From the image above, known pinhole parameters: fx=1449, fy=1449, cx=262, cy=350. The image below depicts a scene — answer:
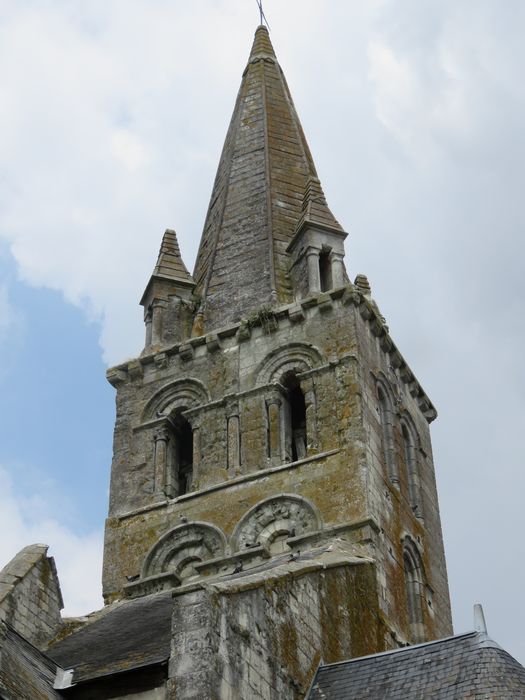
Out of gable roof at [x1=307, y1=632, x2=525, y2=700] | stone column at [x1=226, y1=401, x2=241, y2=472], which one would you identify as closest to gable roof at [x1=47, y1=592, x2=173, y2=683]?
gable roof at [x1=307, y1=632, x2=525, y2=700]

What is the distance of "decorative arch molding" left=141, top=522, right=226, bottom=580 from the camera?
23719 millimetres

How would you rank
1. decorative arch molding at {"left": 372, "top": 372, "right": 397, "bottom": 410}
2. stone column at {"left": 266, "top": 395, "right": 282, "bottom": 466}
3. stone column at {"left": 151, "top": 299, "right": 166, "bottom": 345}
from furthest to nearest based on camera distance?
stone column at {"left": 151, "top": 299, "right": 166, "bottom": 345}
decorative arch molding at {"left": 372, "top": 372, "right": 397, "bottom": 410}
stone column at {"left": 266, "top": 395, "right": 282, "bottom": 466}

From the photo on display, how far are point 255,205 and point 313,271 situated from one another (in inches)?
133

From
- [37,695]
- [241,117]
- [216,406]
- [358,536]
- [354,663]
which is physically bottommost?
[37,695]

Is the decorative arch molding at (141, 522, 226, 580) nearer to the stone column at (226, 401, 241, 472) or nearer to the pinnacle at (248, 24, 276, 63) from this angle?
the stone column at (226, 401, 241, 472)

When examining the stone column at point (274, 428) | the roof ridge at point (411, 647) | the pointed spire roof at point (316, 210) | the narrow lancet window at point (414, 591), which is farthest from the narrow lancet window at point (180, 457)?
the roof ridge at point (411, 647)

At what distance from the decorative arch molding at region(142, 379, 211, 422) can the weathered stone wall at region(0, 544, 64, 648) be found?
235 inches

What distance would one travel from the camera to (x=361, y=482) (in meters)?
23.1

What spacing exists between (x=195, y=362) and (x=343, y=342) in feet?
9.91

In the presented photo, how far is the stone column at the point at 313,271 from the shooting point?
2700cm

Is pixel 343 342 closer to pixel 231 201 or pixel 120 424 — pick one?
pixel 120 424

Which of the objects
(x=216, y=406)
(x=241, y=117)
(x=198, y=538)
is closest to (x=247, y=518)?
(x=198, y=538)

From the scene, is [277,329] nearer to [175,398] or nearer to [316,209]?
[175,398]

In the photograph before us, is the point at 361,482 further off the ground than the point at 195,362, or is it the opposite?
the point at 195,362
